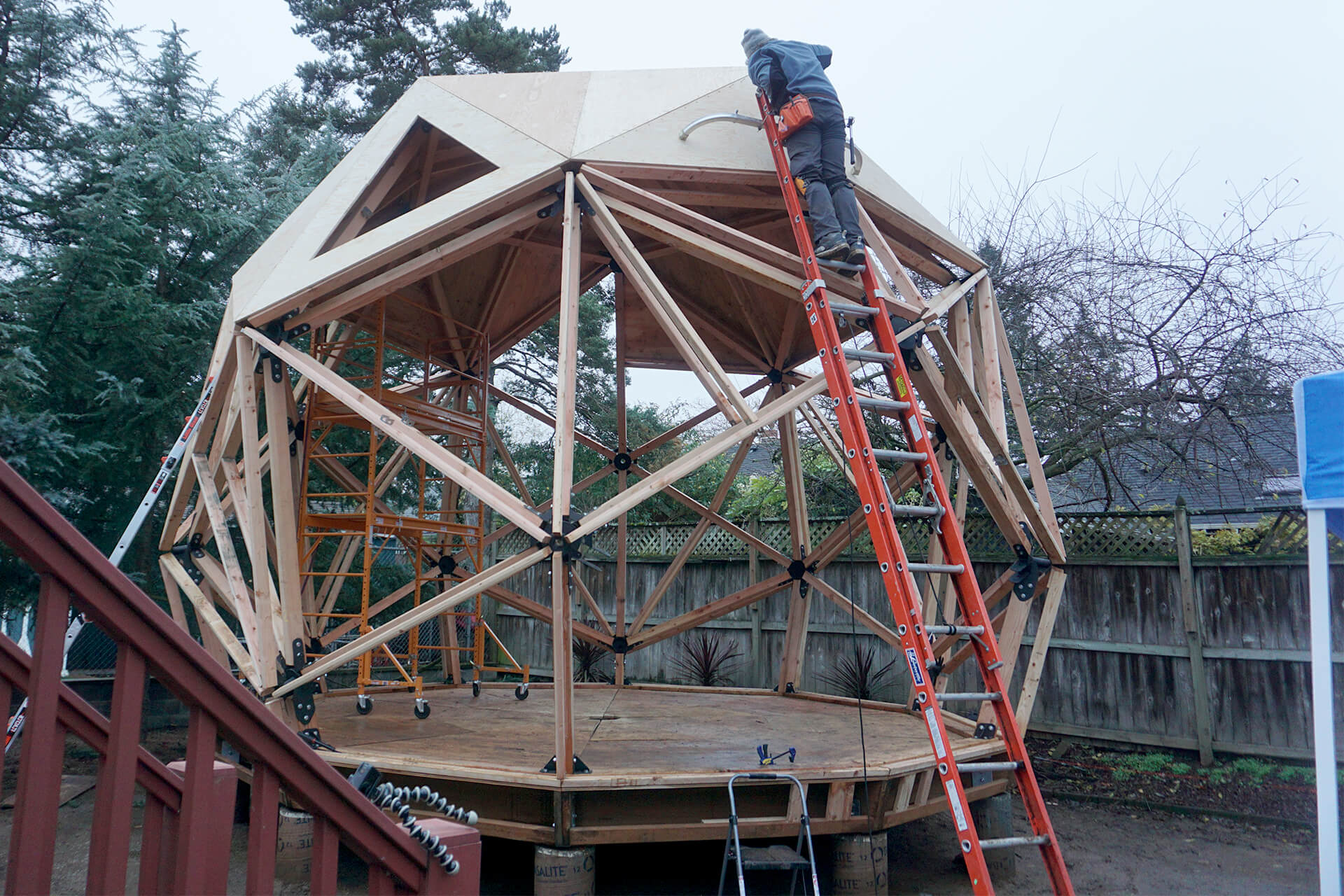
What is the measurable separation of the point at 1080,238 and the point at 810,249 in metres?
6.33

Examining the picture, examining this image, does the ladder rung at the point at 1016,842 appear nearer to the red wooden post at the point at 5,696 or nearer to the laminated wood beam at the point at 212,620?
the red wooden post at the point at 5,696

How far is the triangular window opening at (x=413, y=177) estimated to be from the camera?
6.43 meters

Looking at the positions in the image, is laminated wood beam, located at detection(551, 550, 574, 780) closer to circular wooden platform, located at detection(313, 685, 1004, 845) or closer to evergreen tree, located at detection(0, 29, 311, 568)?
circular wooden platform, located at detection(313, 685, 1004, 845)

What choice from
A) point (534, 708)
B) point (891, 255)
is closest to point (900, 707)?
point (534, 708)

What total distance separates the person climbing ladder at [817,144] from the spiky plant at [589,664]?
7.47 meters

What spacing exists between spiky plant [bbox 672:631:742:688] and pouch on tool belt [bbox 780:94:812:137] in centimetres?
706

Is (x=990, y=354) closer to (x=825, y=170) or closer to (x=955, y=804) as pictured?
(x=825, y=170)

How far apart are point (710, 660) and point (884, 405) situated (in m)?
6.72

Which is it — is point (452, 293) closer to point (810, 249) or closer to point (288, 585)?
point (288, 585)

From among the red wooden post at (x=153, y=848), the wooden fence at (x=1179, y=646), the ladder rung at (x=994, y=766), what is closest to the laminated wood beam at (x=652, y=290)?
the ladder rung at (x=994, y=766)

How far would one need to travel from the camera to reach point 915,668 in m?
3.98

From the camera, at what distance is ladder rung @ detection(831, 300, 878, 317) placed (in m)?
5.07

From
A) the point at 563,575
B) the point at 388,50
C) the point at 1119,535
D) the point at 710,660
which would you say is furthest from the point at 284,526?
the point at 388,50

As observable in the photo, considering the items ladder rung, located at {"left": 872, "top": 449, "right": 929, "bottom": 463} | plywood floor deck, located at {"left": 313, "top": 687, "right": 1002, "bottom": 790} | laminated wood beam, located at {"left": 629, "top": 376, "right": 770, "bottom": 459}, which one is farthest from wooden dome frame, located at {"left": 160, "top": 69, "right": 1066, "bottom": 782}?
laminated wood beam, located at {"left": 629, "top": 376, "right": 770, "bottom": 459}
